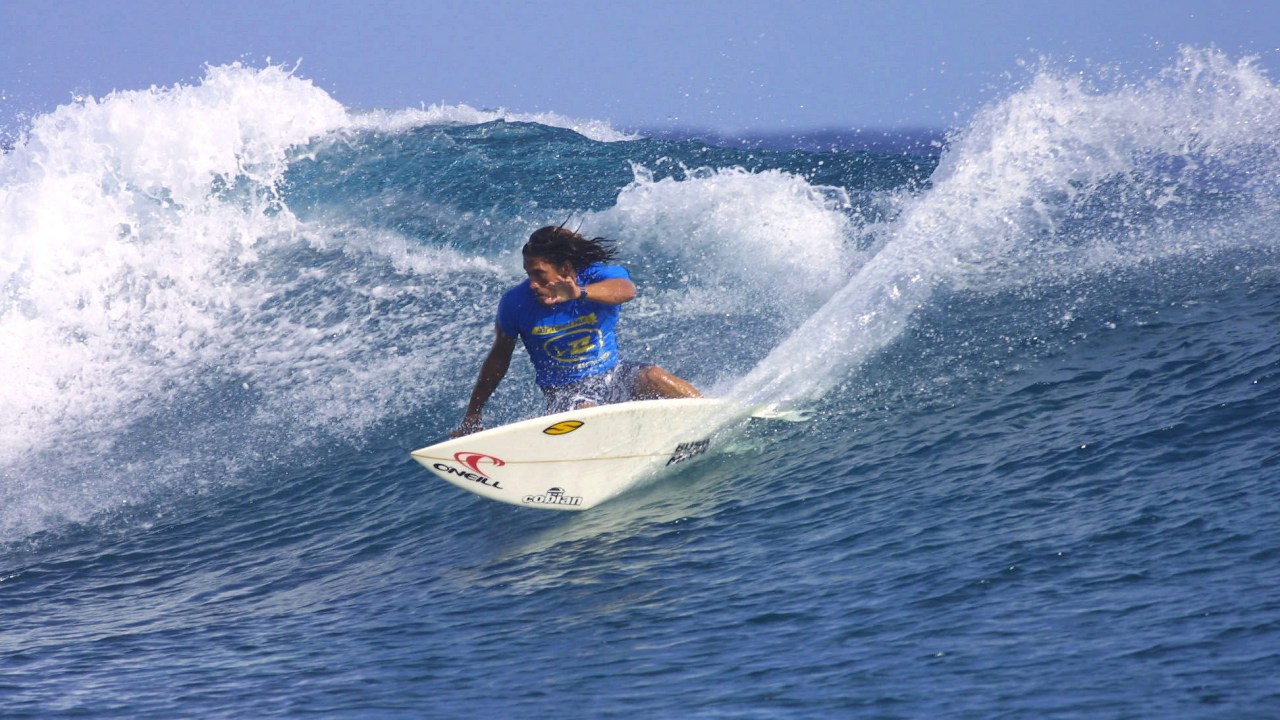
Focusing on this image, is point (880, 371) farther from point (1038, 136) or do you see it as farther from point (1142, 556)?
point (1038, 136)

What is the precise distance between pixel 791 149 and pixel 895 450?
1098cm

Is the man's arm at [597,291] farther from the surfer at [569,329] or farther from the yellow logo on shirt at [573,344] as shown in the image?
the yellow logo on shirt at [573,344]

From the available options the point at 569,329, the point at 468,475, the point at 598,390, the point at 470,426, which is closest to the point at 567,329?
the point at 569,329

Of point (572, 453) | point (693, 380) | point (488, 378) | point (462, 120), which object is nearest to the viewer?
point (572, 453)

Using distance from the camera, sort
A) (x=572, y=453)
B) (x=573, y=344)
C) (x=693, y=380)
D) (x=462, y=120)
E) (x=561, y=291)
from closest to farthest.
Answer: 1. (x=561, y=291)
2. (x=572, y=453)
3. (x=573, y=344)
4. (x=693, y=380)
5. (x=462, y=120)

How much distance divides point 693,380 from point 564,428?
106 inches

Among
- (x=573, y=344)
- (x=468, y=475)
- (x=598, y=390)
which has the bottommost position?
(x=468, y=475)

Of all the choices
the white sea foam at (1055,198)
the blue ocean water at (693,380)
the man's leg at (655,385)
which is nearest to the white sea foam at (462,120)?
the blue ocean water at (693,380)

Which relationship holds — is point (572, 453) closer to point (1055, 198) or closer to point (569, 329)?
point (569, 329)

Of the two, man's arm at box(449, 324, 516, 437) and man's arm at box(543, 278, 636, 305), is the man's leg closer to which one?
man's arm at box(543, 278, 636, 305)

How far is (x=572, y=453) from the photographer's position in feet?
22.9

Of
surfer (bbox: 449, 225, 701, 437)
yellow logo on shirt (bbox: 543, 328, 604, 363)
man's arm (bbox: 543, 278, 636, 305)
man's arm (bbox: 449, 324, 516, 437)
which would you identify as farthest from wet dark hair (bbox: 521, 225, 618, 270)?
man's arm (bbox: 449, 324, 516, 437)

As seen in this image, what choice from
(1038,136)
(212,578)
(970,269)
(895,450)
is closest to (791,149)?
(1038,136)

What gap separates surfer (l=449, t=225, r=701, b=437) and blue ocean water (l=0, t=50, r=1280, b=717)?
635 millimetres
